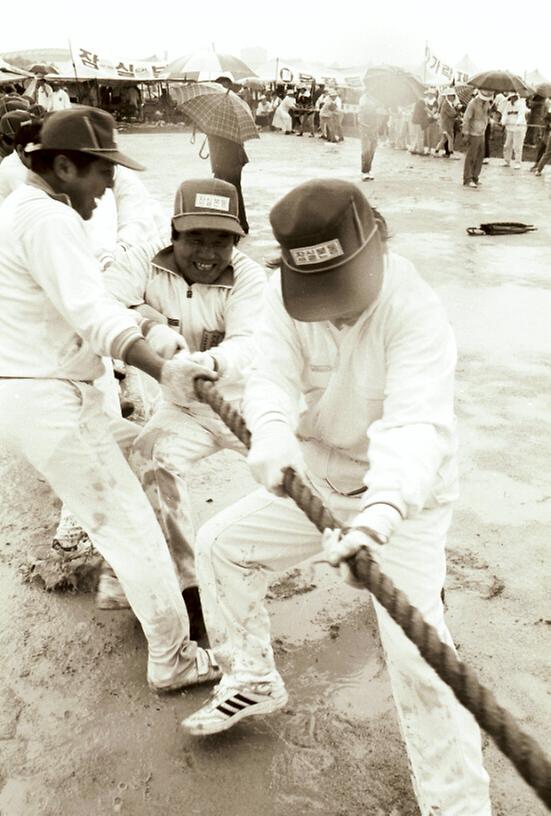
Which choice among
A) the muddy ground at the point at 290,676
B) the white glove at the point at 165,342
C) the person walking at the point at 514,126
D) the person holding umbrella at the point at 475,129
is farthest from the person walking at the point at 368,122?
the white glove at the point at 165,342

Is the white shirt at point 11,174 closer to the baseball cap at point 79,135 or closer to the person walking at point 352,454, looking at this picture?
the baseball cap at point 79,135

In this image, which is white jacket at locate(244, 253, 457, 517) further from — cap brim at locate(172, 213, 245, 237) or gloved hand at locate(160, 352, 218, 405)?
cap brim at locate(172, 213, 245, 237)

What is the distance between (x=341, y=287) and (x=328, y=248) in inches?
4.8

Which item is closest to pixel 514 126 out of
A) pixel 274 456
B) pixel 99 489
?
pixel 99 489

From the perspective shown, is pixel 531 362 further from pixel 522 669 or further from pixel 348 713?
pixel 348 713

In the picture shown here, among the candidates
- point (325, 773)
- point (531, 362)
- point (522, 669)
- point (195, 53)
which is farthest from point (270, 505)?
point (195, 53)

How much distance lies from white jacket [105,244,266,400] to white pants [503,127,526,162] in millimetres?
17078

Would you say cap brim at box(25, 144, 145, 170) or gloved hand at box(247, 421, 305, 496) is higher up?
cap brim at box(25, 144, 145, 170)

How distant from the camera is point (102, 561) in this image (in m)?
3.49

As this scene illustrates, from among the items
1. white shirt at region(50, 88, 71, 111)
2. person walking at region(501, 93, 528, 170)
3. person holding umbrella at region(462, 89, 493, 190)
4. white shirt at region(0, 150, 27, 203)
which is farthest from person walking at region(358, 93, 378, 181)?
white shirt at region(0, 150, 27, 203)

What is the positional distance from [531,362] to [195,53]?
40.3 ft

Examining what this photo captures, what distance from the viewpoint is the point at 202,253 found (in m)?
3.07

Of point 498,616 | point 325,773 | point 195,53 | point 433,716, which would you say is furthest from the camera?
point 195,53

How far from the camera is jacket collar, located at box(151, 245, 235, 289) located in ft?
10.3
